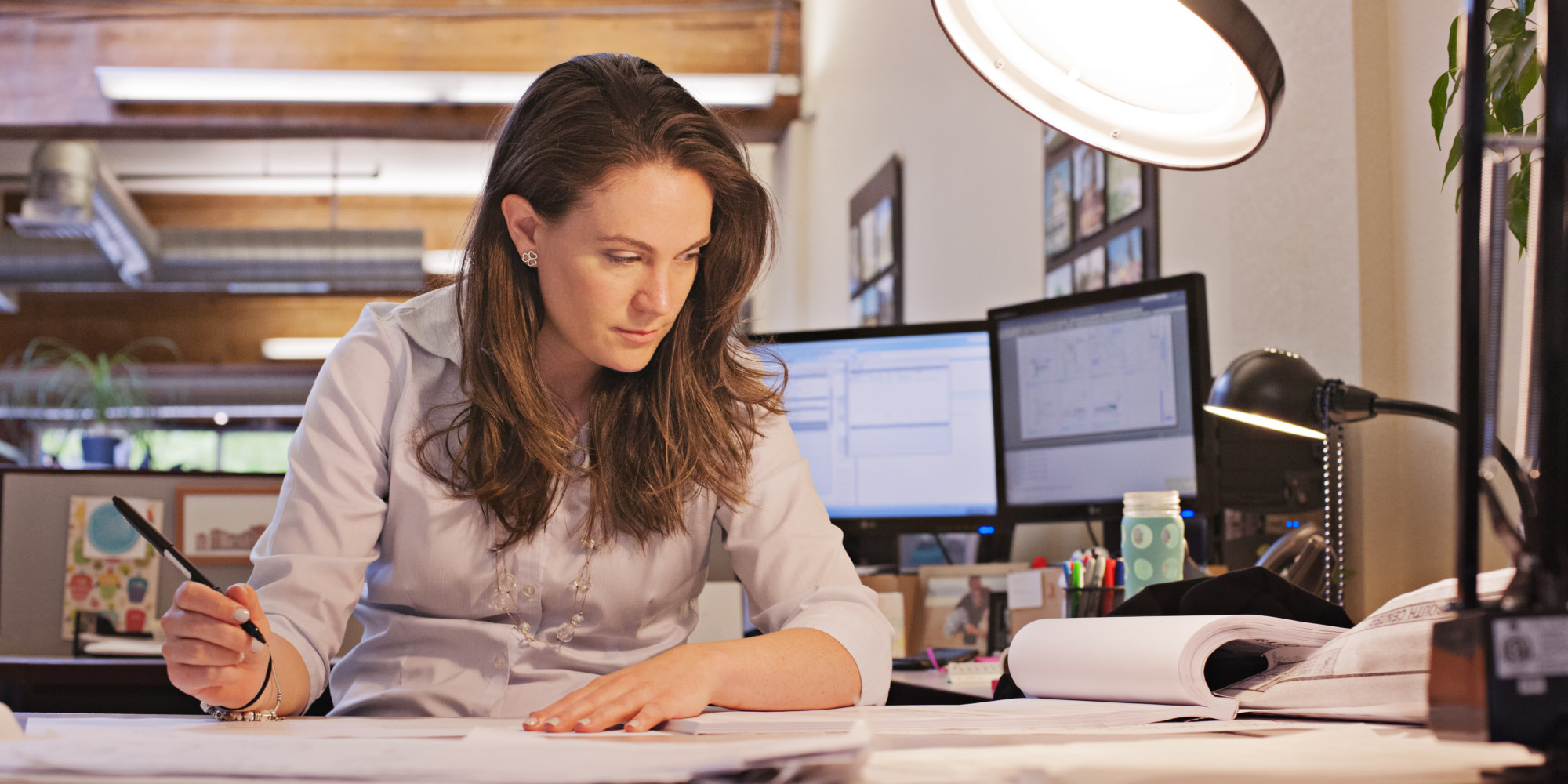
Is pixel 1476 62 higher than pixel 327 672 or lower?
higher

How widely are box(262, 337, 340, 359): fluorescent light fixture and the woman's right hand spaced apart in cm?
755

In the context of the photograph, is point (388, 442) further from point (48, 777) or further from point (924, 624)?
point (924, 624)

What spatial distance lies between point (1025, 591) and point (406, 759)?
3.94 ft

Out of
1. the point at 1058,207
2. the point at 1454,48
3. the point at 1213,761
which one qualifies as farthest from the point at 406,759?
the point at 1058,207

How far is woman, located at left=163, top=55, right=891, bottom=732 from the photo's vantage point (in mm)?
1106

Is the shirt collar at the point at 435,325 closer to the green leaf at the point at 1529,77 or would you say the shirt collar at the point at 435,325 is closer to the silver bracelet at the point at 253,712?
the silver bracelet at the point at 253,712

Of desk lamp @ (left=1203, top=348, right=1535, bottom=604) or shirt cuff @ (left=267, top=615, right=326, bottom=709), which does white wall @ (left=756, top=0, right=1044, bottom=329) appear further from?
shirt cuff @ (left=267, top=615, right=326, bottom=709)

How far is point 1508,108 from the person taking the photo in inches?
39.1

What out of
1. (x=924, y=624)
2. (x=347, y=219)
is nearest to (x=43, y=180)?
(x=347, y=219)

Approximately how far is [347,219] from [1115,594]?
23.6 ft

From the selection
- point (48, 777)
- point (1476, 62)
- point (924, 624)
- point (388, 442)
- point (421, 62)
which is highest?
point (421, 62)

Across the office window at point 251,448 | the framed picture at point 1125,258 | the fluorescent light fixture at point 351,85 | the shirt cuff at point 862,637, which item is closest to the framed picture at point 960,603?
the framed picture at point 1125,258

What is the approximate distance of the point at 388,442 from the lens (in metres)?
1.15

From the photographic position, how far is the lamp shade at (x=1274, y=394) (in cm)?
116
